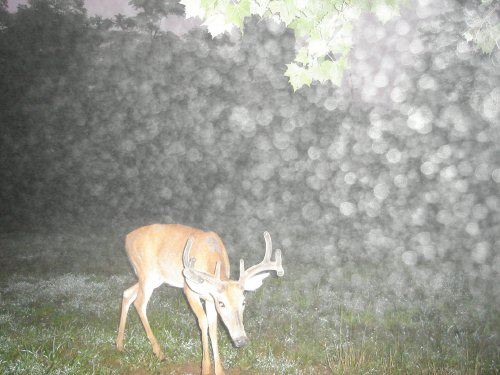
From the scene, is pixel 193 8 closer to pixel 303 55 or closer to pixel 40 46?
pixel 303 55

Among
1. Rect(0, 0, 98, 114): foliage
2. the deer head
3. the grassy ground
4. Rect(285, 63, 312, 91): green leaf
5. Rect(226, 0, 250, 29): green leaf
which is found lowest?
the grassy ground

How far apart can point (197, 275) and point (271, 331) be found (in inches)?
134

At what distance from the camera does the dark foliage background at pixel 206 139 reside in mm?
20719

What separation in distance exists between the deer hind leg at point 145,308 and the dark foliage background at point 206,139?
11782 mm

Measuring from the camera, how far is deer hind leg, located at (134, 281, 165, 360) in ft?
A: 23.1

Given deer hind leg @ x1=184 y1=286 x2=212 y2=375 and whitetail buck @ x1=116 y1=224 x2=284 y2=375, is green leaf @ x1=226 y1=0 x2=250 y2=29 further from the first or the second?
deer hind leg @ x1=184 y1=286 x2=212 y2=375

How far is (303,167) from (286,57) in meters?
9.68

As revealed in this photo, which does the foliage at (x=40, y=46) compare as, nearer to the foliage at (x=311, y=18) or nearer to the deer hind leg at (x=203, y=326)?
the deer hind leg at (x=203, y=326)

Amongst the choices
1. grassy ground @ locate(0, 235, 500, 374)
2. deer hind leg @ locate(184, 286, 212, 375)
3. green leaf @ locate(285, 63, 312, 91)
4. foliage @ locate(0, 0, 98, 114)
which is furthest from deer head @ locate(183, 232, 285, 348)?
foliage @ locate(0, 0, 98, 114)

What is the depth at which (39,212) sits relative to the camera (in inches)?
1148

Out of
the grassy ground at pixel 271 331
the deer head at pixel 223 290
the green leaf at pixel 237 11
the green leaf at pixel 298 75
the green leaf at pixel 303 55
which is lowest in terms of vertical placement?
the grassy ground at pixel 271 331

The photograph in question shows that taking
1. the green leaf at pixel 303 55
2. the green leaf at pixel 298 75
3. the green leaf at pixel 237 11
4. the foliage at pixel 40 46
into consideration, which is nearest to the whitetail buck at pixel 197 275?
the green leaf at pixel 298 75

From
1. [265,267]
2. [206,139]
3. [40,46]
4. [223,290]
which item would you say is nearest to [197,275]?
[223,290]

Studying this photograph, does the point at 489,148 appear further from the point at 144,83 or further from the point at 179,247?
the point at 144,83
